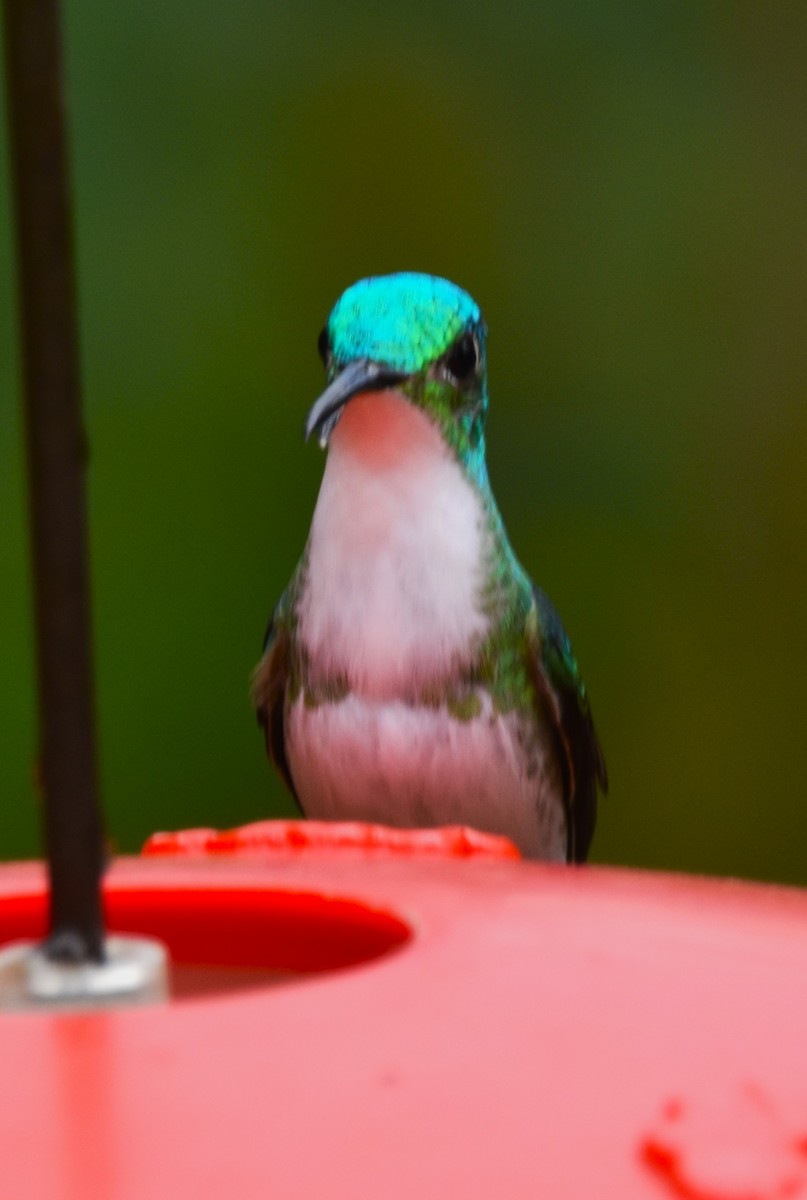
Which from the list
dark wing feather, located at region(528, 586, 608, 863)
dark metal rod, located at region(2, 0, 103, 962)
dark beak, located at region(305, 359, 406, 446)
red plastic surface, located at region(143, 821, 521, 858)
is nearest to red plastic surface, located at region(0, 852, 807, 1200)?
dark metal rod, located at region(2, 0, 103, 962)

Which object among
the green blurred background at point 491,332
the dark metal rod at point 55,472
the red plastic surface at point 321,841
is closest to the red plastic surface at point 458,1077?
the dark metal rod at point 55,472

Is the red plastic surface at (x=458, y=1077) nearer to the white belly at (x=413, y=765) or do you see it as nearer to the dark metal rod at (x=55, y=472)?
the dark metal rod at (x=55, y=472)

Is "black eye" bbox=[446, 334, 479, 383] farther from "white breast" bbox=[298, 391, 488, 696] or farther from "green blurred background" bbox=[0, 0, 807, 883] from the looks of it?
"green blurred background" bbox=[0, 0, 807, 883]

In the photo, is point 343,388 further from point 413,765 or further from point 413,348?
point 413,765

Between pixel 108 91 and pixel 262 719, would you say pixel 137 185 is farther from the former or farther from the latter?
pixel 262 719

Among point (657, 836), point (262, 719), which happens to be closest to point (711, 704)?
point (657, 836)

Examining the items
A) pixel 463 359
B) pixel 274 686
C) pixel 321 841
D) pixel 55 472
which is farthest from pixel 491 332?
pixel 55 472
